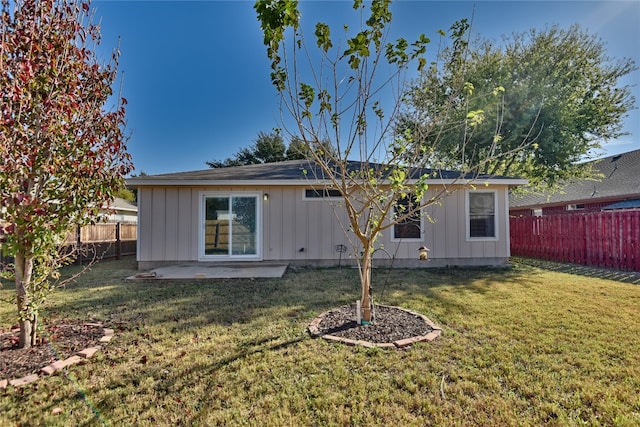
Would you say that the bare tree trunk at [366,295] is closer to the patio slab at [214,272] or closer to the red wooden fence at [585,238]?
the patio slab at [214,272]

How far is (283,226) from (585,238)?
8344 mm

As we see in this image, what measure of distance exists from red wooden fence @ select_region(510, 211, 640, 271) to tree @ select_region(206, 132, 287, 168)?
17463mm

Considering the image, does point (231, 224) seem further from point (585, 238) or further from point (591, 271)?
point (585, 238)

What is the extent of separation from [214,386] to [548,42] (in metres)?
16.2

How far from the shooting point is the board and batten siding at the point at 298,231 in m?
8.10

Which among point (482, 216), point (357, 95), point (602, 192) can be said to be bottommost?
point (482, 216)

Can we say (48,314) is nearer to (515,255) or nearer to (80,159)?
(80,159)

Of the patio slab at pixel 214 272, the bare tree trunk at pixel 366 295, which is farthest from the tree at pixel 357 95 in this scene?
the patio slab at pixel 214 272

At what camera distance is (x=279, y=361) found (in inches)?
113

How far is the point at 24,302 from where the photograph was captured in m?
3.05

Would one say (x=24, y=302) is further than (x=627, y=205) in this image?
No

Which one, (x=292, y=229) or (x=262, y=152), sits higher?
(x=262, y=152)

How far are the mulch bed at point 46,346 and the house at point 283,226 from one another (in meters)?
4.36

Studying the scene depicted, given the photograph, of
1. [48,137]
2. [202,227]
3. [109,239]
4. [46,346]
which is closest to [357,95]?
[48,137]
